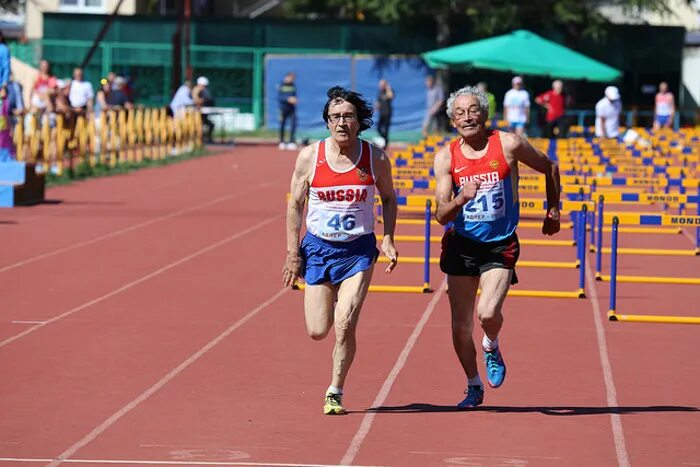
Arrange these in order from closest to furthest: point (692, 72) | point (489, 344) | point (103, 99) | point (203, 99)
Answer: point (489, 344), point (103, 99), point (203, 99), point (692, 72)

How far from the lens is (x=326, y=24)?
48.1m

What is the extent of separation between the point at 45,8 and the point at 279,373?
162ft

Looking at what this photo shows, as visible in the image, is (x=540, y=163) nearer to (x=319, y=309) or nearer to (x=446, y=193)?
(x=446, y=193)

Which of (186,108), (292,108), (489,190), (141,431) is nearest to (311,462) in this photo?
(141,431)

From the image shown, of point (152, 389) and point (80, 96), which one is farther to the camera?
point (80, 96)

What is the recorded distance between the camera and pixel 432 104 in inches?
1741

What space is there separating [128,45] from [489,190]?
39.8 metres

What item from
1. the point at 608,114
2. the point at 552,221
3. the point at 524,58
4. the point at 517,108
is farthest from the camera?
the point at 524,58

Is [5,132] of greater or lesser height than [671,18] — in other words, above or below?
below

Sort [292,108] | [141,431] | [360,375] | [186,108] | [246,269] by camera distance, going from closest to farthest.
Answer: [141,431] < [360,375] < [246,269] < [186,108] < [292,108]

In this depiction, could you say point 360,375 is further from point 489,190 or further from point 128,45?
point 128,45

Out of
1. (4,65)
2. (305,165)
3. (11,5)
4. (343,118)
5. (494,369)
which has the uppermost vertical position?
(11,5)

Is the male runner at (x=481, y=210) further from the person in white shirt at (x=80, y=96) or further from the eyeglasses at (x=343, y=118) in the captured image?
the person in white shirt at (x=80, y=96)

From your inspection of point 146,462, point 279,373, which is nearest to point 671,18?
point 279,373
